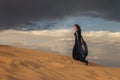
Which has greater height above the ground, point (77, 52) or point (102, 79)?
point (77, 52)

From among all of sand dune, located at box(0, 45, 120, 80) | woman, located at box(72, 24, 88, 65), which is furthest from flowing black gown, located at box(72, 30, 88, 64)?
sand dune, located at box(0, 45, 120, 80)

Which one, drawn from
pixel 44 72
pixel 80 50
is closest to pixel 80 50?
pixel 80 50

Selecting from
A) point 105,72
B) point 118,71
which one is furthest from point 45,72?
point 118,71

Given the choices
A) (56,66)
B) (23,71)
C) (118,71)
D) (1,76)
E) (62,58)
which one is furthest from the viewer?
(62,58)

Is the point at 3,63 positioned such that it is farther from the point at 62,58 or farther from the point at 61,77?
the point at 62,58

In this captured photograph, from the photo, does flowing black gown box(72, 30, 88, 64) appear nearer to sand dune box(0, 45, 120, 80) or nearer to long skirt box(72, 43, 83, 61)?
long skirt box(72, 43, 83, 61)

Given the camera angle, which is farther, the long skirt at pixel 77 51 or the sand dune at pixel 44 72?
the long skirt at pixel 77 51

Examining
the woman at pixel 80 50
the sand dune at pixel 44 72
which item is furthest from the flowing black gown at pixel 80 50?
the sand dune at pixel 44 72

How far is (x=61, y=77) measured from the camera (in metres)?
13.5

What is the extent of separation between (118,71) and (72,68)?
302 cm

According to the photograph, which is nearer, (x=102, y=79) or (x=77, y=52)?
(x=102, y=79)

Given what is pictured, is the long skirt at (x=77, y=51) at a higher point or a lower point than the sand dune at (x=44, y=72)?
higher

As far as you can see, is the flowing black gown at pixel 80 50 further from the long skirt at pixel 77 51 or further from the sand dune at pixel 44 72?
the sand dune at pixel 44 72

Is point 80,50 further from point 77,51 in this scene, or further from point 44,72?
point 44,72
